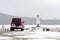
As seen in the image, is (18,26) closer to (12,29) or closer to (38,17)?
(12,29)

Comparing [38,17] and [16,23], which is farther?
[38,17]

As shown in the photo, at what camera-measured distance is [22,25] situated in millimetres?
41656

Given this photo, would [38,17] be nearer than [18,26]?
No

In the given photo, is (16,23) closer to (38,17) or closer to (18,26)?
(18,26)

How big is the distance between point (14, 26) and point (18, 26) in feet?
2.05

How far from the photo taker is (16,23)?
41.9 meters

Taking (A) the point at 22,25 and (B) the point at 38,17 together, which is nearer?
(A) the point at 22,25

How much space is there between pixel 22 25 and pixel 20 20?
1.25m

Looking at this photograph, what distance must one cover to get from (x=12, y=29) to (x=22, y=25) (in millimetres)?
1715

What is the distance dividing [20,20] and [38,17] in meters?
4.93

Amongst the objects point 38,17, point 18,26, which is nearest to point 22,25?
point 18,26

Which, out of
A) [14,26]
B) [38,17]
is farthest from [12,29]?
[38,17]

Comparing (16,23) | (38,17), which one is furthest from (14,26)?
(38,17)

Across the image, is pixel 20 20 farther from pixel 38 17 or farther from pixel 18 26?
pixel 38 17
